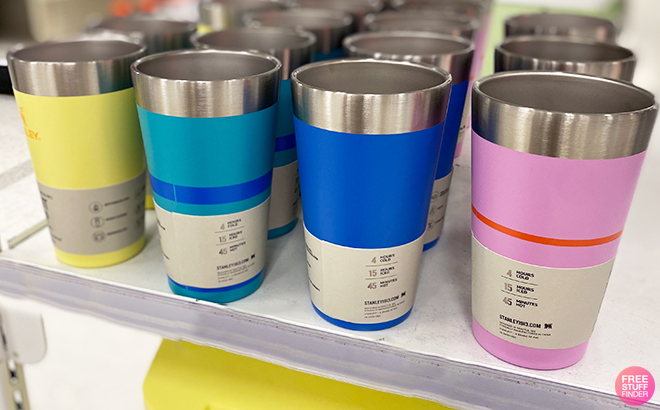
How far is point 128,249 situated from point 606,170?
20.2 inches

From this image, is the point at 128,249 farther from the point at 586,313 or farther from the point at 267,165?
the point at 586,313

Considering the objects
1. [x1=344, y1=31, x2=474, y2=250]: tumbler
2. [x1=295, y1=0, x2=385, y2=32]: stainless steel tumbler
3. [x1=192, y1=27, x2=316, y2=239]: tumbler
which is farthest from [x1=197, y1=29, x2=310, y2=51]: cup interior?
[x1=295, y1=0, x2=385, y2=32]: stainless steel tumbler

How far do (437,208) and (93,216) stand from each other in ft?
1.30

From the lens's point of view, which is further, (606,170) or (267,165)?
(267,165)

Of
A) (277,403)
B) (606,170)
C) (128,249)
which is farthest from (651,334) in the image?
(128,249)

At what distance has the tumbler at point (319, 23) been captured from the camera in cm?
81

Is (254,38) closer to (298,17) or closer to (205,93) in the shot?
(298,17)

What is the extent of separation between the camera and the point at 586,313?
489mm

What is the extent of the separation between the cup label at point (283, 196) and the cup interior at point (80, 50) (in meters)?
0.22

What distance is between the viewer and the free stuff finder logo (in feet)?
1.59

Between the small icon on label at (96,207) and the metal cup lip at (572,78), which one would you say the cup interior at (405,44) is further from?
the small icon on label at (96,207)

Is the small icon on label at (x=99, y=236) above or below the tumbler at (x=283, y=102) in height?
below

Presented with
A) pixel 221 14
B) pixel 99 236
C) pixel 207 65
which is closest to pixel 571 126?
pixel 207 65

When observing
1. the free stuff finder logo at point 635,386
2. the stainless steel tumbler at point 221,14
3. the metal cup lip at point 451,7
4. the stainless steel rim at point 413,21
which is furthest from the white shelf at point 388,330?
the metal cup lip at point 451,7
